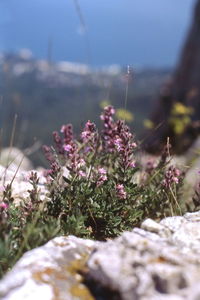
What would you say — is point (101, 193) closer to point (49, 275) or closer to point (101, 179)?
point (101, 179)

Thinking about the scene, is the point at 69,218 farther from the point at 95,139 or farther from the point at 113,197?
the point at 95,139

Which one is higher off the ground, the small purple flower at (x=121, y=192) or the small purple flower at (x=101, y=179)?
the small purple flower at (x=101, y=179)

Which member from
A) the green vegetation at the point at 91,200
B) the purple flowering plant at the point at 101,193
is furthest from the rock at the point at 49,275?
the purple flowering plant at the point at 101,193

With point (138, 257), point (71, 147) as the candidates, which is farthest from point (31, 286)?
point (71, 147)

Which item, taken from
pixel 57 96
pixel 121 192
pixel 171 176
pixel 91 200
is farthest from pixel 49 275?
pixel 57 96

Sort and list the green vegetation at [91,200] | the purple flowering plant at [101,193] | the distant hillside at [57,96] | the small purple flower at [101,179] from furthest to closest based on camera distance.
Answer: the distant hillside at [57,96] < the small purple flower at [101,179] < the purple flowering plant at [101,193] < the green vegetation at [91,200]

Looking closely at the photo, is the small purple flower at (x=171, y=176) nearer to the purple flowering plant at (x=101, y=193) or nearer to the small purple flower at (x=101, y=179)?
the purple flowering plant at (x=101, y=193)

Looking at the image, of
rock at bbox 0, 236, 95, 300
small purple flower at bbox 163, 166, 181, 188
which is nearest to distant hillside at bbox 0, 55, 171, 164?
small purple flower at bbox 163, 166, 181, 188

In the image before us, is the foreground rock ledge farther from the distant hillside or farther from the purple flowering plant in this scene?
the distant hillside
